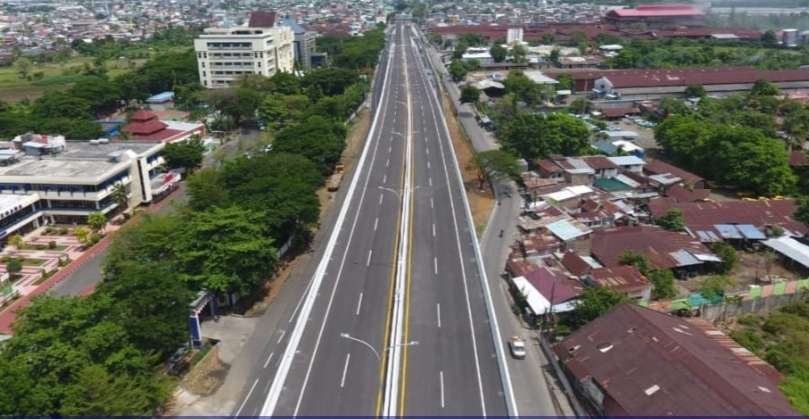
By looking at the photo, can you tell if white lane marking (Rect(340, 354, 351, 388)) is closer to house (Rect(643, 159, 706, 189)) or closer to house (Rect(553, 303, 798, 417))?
house (Rect(553, 303, 798, 417))

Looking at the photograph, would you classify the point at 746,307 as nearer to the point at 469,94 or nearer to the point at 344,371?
the point at 344,371

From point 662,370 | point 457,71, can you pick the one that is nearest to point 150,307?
point 662,370

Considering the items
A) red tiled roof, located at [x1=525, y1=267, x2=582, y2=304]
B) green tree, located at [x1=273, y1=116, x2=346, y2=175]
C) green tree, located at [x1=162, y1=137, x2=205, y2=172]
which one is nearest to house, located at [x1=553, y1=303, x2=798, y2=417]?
red tiled roof, located at [x1=525, y1=267, x2=582, y2=304]

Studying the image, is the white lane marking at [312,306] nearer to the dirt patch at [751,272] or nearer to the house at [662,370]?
the house at [662,370]

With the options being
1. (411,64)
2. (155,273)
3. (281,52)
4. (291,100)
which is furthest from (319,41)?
(155,273)

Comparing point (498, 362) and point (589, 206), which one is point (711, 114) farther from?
point (498, 362)

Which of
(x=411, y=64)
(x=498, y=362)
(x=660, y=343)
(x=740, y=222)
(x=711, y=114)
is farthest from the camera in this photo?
(x=411, y=64)
